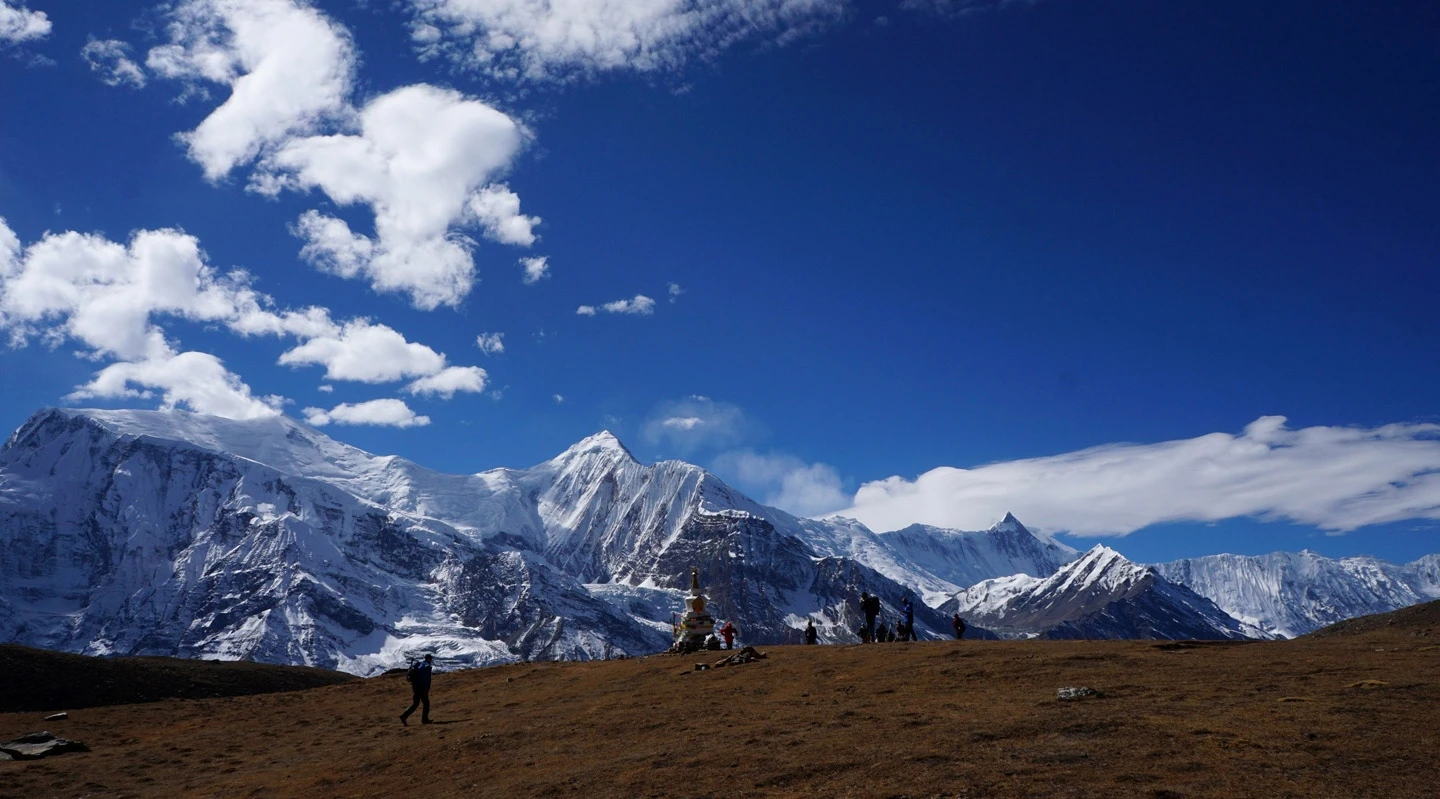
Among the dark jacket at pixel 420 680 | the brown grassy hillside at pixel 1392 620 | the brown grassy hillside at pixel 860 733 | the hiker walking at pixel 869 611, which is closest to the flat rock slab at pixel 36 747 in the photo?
the brown grassy hillside at pixel 860 733

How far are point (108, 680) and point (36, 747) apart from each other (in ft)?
67.9

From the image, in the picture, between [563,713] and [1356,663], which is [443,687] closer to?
[563,713]

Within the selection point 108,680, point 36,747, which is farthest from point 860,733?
point 108,680

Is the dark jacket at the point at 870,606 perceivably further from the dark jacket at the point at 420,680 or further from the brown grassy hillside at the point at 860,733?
the dark jacket at the point at 420,680

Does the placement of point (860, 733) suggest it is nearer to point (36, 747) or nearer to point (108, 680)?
point (36, 747)

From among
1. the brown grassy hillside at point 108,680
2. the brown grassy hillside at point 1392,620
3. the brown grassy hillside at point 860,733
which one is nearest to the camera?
the brown grassy hillside at point 860,733

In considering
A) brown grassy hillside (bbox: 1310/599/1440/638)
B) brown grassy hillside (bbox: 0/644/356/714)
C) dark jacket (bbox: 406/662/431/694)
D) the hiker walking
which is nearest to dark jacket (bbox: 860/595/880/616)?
the hiker walking

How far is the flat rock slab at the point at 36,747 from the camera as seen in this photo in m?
27.1

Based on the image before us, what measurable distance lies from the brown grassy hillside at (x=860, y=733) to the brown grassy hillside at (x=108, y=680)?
7046mm

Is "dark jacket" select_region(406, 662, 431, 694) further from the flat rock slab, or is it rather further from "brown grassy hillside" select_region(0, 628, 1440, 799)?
the flat rock slab

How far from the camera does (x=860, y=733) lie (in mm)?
20859

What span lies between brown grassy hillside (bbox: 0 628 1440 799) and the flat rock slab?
736 millimetres

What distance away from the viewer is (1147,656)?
29734 mm

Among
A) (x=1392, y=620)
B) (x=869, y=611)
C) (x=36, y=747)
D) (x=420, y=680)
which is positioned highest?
(x=869, y=611)
